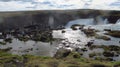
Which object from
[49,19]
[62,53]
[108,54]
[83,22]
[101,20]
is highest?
[62,53]

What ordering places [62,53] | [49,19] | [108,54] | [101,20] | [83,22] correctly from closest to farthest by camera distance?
[62,53] → [108,54] → [83,22] → [101,20] → [49,19]

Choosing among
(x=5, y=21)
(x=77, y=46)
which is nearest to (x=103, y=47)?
(x=77, y=46)

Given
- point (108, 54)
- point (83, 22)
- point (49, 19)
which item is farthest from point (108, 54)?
point (49, 19)

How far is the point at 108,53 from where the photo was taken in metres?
66.2

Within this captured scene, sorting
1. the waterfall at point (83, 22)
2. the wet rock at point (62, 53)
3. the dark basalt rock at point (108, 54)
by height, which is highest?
the wet rock at point (62, 53)

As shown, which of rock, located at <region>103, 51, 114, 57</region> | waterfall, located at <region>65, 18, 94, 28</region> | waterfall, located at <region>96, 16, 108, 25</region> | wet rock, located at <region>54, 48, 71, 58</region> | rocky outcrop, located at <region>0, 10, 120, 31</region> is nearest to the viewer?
wet rock, located at <region>54, 48, 71, 58</region>

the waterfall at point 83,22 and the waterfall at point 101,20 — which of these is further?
the waterfall at point 83,22

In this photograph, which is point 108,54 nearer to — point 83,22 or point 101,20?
point 83,22

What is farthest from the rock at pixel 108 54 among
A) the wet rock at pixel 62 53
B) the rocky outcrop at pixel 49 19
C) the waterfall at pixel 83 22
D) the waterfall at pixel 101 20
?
the waterfall at pixel 83 22

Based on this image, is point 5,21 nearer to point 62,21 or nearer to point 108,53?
point 62,21

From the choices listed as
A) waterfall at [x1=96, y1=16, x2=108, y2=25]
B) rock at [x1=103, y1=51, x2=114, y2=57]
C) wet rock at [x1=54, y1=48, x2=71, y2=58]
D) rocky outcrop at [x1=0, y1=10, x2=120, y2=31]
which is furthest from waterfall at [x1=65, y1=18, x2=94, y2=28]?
wet rock at [x1=54, y1=48, x2=71, y2=58]

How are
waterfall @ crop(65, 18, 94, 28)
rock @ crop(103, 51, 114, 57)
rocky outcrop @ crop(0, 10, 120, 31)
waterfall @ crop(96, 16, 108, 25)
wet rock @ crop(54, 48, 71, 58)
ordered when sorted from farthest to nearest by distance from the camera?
1. rocky outcrop @ crop(0, 10, 120, 31)
2. waterfall @ crop(65, 18, 94, 28)
3. waterfall @ crop(96, 16, 108, 25)
4. rock @ crop(103, 51, 114, 57)
5. wet rock @ crop(54, 48, 71, 58)

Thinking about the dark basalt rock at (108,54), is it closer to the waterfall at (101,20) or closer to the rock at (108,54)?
the rock at (108,54)

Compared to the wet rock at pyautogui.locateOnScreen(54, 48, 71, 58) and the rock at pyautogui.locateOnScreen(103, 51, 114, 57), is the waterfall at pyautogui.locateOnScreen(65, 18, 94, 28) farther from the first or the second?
the wet rock at pyautogui.locateOnScreen(54, 48, 71, 58)
